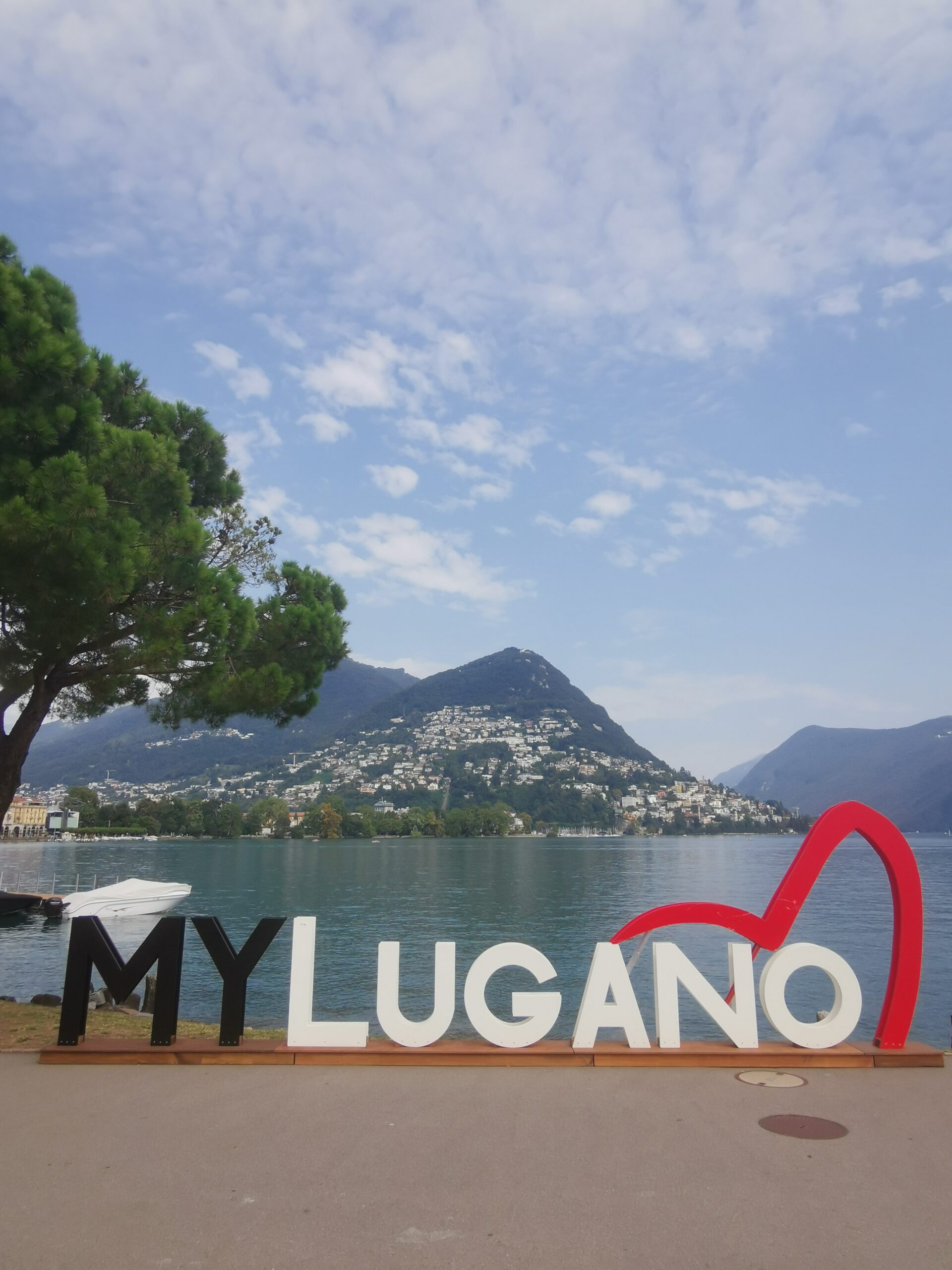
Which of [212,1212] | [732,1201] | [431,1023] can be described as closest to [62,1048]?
[431,1023]

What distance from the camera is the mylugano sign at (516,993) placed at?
812 centimetres

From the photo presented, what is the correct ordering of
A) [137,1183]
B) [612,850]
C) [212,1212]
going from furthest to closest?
[612,850], [137,1183], [212,1212]

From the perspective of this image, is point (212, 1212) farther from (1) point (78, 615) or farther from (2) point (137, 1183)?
(1) point (78, 615)

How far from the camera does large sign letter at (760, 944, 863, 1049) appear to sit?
323 inches

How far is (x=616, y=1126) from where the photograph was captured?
6.23 m

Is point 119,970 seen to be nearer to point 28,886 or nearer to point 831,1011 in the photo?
point 831,1011

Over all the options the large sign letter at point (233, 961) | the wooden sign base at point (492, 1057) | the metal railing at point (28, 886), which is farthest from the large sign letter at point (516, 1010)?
the metal railing at point (28, 886)

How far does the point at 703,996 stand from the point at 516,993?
5.78ft

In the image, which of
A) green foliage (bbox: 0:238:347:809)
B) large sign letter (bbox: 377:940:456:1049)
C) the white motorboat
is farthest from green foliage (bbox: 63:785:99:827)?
large sign letter (bbox: 377:940:456:1049)

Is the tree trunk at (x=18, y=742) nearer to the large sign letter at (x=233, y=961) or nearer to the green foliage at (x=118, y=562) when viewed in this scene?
the green foliage at (x=118, y=562)

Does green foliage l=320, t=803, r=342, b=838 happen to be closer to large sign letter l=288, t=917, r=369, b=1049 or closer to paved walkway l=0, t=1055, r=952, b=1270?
large sign letter l=288, t=917, r=369, b=1049

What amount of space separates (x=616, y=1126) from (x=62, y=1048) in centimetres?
516

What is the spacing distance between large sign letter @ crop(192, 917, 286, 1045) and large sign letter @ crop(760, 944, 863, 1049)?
4.70 m

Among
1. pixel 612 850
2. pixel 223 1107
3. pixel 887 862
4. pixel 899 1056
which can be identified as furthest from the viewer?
pixel 612 850
